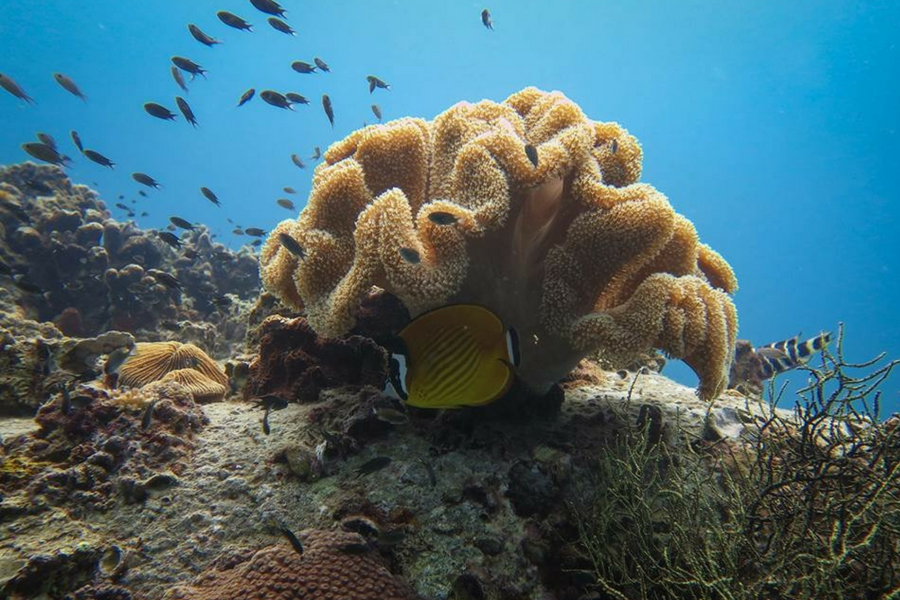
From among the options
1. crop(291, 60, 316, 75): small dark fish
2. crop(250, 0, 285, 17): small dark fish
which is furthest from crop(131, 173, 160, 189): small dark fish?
crop(250, 0, 285, 17): small dark fish

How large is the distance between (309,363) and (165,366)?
82.1 inches

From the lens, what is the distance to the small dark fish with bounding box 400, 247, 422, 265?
2680 millimetres

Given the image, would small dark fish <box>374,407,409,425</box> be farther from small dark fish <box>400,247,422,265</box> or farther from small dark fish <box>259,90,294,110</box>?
small dark fish <box>259,90,294,110</box>

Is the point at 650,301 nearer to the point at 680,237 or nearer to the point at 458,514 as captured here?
the point at 680,237

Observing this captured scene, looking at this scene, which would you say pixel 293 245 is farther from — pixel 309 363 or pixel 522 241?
pixel 522 241

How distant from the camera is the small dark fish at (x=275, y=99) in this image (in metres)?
7.04

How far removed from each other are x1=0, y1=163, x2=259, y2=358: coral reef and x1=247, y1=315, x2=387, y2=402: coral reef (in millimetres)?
3388

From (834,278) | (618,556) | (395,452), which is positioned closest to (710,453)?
(618,556)

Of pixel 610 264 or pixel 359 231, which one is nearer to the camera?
pixel 359 231

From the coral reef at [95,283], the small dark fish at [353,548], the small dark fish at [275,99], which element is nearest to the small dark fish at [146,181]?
the coral reef at [95,283]

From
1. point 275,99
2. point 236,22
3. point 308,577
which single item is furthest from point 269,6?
point 308,577

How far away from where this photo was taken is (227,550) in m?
2.32

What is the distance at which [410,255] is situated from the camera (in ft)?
8.82

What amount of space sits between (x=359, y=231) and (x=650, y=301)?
1854 millimetres
